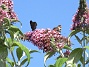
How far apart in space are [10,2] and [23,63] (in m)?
1.29

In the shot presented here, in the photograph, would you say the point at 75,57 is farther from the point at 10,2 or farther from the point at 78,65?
the point at 10,2

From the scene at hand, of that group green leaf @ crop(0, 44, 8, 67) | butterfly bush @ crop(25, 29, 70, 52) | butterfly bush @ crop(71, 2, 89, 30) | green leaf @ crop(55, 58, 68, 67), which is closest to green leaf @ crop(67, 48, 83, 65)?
green leaf @ crop(55, 58, 68, 67)

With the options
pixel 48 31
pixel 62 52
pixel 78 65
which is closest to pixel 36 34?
pixel 48 31

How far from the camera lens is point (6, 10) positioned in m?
6.13

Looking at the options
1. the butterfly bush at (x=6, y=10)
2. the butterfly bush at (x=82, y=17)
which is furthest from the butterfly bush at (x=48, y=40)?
the butterfly bush at (x=6, y=10)

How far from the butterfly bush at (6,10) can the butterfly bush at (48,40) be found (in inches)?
23.9

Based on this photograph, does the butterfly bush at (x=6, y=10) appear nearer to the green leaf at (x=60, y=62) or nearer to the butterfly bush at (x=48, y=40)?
the butterfly bush at (x=48, y=40)

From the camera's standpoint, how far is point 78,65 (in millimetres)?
7059

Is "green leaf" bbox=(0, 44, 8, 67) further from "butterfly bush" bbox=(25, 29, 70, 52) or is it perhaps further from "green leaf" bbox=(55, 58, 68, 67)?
"green leaf" bbox=(55, 58, 68, 67)

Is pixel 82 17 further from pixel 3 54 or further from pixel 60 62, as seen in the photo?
pixel 3 54

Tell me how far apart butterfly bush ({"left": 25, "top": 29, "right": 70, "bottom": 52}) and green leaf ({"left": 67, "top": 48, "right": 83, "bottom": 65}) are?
279mm

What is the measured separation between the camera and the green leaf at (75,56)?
6484 mm

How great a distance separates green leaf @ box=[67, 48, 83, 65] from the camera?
648cm

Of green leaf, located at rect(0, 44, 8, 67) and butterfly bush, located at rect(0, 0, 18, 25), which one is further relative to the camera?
green leaf, located at rect(0, 44, 8, 67)
